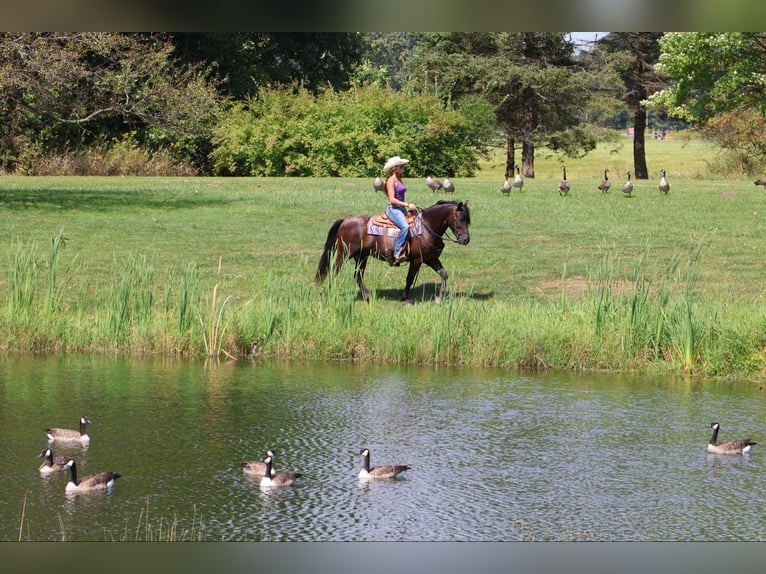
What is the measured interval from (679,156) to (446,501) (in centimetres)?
7259

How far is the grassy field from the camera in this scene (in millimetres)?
15758

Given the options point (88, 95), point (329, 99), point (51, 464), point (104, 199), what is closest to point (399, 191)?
point (51, 464)

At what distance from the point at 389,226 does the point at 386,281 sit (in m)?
2.71

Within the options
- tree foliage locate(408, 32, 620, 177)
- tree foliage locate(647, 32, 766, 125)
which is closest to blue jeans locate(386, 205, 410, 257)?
tree foliage locate(647, 32, 766, 125)

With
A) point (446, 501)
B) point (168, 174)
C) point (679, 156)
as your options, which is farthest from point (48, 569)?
point (679, 156)

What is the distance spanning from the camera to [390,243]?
18625 millimetres

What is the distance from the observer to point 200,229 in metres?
26.4

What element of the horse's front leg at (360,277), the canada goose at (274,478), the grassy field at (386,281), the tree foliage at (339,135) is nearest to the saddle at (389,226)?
the horse's front leg at (360,277)

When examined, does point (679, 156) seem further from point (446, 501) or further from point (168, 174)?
point (446, 501)

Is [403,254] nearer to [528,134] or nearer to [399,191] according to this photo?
[399,191]

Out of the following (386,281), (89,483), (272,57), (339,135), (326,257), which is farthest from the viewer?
(272,57)

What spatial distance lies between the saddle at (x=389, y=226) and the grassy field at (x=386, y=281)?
3.15ft
